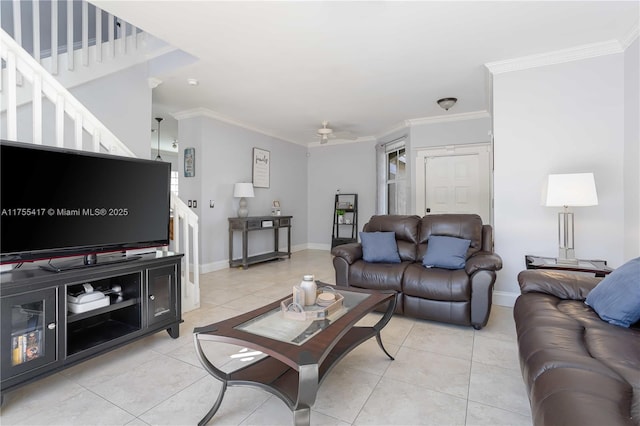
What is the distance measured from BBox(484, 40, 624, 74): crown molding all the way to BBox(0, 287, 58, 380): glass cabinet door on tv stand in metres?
4.14

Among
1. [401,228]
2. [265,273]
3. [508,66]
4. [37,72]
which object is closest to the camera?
[37,72]

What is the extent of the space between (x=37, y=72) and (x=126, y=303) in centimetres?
167

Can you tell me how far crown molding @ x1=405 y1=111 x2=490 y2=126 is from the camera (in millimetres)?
4930

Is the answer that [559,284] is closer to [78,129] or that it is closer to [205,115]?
[78,129]

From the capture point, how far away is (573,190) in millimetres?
2605

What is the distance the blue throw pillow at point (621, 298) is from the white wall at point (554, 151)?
1.60 m

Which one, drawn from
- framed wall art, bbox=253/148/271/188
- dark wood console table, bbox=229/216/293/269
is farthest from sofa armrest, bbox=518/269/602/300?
framed wall art, bbox=253/148/271/188

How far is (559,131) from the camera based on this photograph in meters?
3.14

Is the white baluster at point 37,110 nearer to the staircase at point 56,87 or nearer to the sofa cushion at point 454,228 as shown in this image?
the staircase at point 56,87

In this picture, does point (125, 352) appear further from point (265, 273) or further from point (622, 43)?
point (622, 43)

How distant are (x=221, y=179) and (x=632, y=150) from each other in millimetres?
4981

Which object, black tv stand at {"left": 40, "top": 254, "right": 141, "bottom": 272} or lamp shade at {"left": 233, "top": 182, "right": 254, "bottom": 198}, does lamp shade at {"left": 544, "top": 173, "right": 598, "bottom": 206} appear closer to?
black tv stand at {"left": 40, "top": 254, "right": 141, "bottom": 272}

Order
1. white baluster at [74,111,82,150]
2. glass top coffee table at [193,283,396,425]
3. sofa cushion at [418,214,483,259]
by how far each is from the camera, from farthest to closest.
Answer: sofa cushion at [418,214,483,259], white baluster at [74,111,82,150], glass top coffee table at [193,283,396,425]

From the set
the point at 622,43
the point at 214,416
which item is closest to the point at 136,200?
the point at 214,416
